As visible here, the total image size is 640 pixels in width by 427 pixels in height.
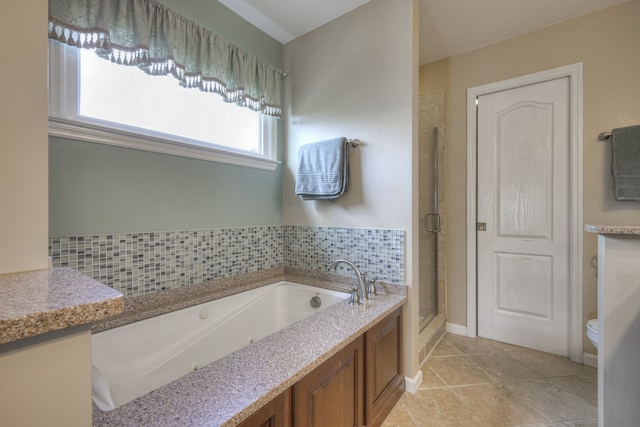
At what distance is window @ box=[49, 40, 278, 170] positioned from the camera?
1.28 metres

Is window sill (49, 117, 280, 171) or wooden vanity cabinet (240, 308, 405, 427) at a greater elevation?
window sill (49, 117, 280, 171)

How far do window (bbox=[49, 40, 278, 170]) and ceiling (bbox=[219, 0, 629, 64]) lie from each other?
0.74m

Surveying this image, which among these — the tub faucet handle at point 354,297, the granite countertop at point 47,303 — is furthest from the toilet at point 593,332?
the granite countertop at point 47,303

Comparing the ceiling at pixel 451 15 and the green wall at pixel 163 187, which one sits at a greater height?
the ceiling at pixel 451 15

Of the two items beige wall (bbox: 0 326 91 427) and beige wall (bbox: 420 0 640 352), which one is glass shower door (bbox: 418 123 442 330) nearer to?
beige wall (bbox: 420 0 640 352)

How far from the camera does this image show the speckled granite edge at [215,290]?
1427mm

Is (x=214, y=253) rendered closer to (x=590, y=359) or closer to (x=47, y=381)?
(x=47, y=381)

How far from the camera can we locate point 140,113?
1.56m

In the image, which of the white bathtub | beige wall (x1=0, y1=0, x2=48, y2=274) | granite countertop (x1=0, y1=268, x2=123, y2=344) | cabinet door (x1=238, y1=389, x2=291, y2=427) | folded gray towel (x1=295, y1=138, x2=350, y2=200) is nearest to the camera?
granite countertop (x1=0, y1=268, x2=123, y2=344)

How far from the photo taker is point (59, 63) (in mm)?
1262

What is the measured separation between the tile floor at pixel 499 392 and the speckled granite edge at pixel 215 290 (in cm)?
69

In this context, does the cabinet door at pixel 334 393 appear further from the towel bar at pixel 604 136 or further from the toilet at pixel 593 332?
the towel bar at pixel 604 136

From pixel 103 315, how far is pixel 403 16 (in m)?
2.17

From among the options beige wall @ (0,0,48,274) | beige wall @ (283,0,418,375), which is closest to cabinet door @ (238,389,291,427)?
beige wall @ (0,0,48,274)
